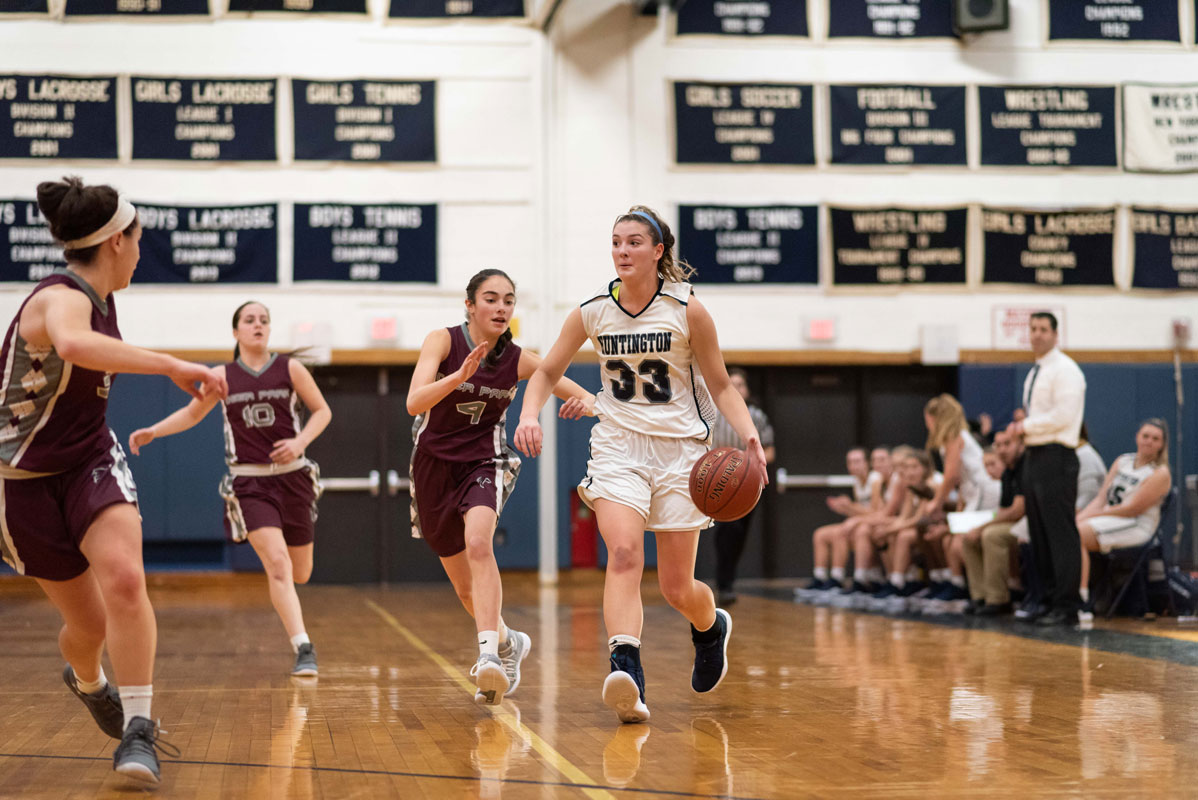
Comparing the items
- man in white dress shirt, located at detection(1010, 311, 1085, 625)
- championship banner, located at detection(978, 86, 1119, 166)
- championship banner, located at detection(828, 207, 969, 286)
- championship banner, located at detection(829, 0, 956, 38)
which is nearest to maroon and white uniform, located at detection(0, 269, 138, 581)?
man in white dress shirt, located at detection(1010, 311, 1085, 625)

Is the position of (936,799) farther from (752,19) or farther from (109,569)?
(752,19)

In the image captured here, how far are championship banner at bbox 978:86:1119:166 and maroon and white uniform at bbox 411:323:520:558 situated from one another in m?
10.4

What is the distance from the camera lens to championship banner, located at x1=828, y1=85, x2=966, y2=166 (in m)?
14.0

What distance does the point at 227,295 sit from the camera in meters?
13.3

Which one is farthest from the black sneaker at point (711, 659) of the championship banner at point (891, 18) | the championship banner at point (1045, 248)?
the championship banner at point (891, 18)

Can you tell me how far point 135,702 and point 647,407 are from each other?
6.45 feet

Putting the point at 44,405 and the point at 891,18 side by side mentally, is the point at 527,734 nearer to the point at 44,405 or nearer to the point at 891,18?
the point at 44,405

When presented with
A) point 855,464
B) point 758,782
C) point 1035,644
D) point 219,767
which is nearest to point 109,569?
point 219,767

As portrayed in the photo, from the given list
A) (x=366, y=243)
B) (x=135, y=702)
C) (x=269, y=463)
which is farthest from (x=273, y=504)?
(x=366, y=243)

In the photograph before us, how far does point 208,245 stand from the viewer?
521 inches

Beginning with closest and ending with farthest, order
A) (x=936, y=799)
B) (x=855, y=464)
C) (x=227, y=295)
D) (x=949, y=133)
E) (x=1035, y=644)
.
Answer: (x=936, y=799)
(x=1035, y=644)
(x=855, y=464)
(x=227, y=295)
(x=949, y=133)

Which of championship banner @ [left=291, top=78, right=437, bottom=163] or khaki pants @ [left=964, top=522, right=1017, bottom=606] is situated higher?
championship banner @ [left=291, top=78, right=437, bottom=163]

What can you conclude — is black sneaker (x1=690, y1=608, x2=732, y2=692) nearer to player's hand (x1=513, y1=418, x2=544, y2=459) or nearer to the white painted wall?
player's hand (x1=513, y1=418, x2=544, y2=459)

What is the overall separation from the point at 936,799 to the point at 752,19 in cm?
1189
